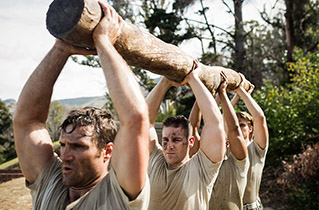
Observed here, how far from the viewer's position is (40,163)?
1.82 meters

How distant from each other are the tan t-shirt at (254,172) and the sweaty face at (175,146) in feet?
4.57

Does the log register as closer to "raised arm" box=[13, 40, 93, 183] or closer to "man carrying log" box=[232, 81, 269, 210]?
"raised arm" box=[13, 40, 93, 183]

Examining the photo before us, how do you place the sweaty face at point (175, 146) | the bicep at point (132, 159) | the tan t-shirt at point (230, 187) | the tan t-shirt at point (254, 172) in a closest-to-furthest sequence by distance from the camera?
the bicep at point (132, 159)
the sweaty face at point (175, 146)
the tan t-shirt at point (230, 187)
the tan t-shirt at point (254, 172)

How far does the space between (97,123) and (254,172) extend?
2743 mm

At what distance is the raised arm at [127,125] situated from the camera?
1.51 meters

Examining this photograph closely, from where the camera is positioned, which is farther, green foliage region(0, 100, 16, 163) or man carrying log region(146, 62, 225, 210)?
green foliage region(0, 100, 16, 163)

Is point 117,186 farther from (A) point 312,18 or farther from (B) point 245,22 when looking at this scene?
(B) point 245,22

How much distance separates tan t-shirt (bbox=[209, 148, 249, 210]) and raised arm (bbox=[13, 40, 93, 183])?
204 centimetres

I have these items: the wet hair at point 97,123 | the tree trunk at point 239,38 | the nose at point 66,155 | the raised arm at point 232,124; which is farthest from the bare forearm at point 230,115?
the tree trunk at point 239,38

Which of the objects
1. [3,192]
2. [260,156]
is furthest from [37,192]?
[3,192]

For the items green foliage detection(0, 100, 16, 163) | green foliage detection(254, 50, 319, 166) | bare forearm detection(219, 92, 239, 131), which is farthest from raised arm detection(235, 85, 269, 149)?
green foliage detection(0, 100, 16, 163)

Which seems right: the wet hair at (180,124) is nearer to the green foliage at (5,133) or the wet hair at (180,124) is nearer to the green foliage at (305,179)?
the green foliage at (305,179)

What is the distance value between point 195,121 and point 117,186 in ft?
7.63

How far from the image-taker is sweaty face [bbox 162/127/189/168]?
2850 mm
